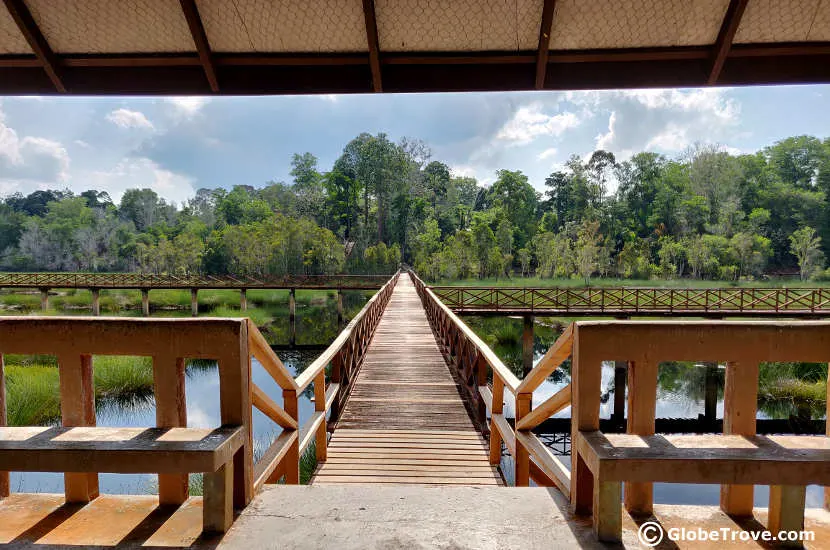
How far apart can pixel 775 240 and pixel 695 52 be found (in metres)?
62.7

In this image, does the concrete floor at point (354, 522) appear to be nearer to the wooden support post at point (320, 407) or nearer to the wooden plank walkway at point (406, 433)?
the wooden support post at point (320, 407)

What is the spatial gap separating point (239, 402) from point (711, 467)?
182 centimetres

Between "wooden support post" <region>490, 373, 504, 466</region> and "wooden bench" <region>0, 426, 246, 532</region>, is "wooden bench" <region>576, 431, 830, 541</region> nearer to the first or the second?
"wooden bench" <region>0, 426, 246, 532</region>

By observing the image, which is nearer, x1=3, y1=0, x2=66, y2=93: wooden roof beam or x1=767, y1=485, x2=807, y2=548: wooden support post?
x1=767, y1=485, x2=807, y2=548: wooden support post

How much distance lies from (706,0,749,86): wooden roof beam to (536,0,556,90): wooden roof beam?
42.9 inches

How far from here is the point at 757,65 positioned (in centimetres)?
283

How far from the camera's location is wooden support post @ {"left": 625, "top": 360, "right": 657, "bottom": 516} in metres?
1.62

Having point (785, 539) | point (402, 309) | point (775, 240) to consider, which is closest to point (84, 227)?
point (402, 309)

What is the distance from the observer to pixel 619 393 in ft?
45.0

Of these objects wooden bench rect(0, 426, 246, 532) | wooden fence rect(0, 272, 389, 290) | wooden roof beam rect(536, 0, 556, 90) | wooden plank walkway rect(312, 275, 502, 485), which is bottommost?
wooden fence rect(0, 272, 389, 290)

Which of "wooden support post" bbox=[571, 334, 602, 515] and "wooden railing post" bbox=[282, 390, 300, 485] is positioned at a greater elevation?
"wooden support post" bbox=[571, 334, 602, 515]

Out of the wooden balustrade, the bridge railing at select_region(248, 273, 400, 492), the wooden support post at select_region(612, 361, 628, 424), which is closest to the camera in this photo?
the wooden balustrade

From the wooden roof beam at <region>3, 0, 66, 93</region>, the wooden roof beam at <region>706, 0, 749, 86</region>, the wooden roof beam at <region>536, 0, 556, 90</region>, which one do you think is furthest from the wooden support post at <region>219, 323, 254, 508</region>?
the wooden roof beam at <region>706, 0, 749, 86</region>

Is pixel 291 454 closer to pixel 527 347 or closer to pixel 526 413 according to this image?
pixel 526 413
